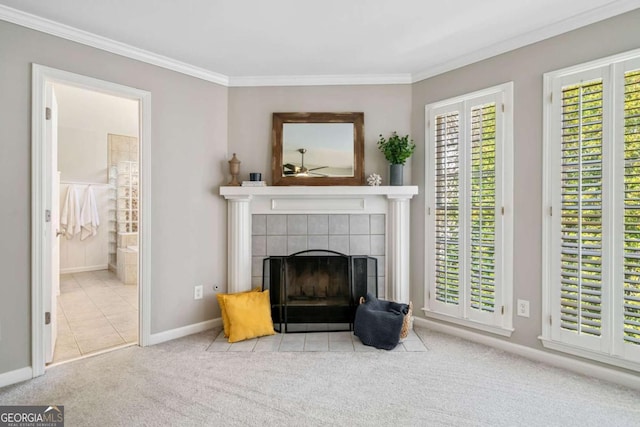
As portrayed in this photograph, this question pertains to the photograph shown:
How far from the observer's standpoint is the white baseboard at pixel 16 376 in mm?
2242

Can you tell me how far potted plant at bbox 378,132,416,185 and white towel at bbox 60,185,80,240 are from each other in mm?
5679

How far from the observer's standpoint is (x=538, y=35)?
2.59 metres

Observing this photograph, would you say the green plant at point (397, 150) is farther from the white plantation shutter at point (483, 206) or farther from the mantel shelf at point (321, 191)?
the white plantation shutter at point (483, 206)

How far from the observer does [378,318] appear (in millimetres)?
2895

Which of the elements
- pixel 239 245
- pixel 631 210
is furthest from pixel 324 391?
pixel 631 210

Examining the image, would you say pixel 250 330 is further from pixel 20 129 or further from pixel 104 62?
pixel 104 62

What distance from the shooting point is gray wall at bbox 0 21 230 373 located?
7.49ft

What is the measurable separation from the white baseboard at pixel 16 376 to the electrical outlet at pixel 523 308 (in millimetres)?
3528

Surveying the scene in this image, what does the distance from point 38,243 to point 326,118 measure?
2.51 metres

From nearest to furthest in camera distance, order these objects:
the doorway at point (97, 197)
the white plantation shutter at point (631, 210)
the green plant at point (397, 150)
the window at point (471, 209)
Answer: the white plantation shutter at point (631, 210) → the window at point (471, 209) → the green plant at point (397, 150) → the doorway at point (97, 197)

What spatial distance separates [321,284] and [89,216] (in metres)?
5.13

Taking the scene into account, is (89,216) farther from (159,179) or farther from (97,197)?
(159,179)

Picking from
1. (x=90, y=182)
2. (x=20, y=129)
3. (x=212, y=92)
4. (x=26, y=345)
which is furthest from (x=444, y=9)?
(x=90, y=182)

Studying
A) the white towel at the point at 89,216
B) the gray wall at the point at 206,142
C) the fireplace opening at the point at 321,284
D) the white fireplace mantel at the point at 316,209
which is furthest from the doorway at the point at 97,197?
the fireplace opening at the point at 321,284
